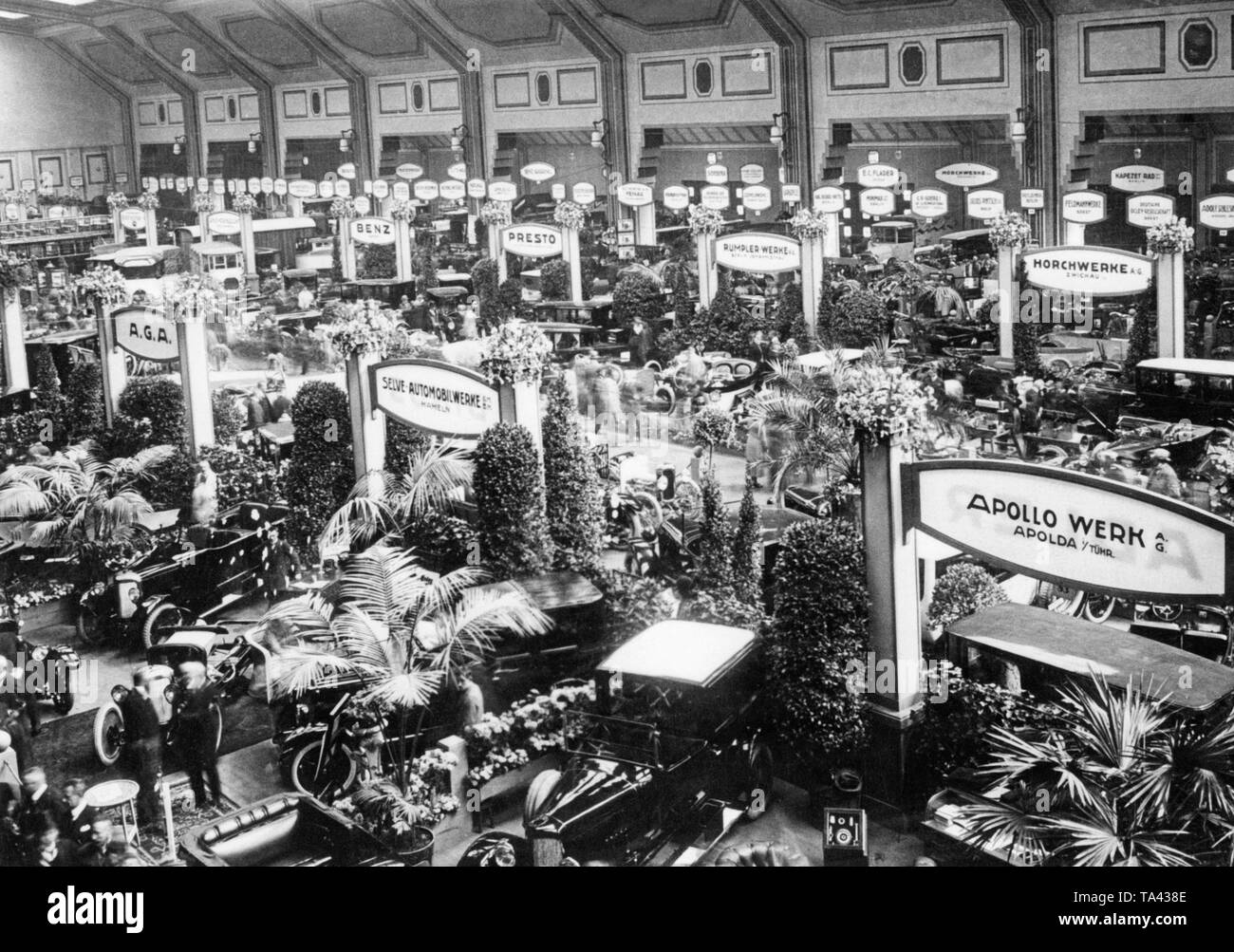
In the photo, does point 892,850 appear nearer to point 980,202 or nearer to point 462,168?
point 980,202

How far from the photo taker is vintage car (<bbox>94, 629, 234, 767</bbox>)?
29.2 feet

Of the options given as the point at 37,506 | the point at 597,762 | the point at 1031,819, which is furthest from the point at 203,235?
the point at 1031,819

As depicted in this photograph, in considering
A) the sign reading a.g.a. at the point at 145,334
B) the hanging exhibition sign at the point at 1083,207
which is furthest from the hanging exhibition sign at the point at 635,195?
the sign reading a.g.a. at the point at 145,334

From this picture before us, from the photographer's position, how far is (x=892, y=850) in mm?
7543

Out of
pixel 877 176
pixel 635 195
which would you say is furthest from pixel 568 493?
pixel 635 195

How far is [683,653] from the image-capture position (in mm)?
8320

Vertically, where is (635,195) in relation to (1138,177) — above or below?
above

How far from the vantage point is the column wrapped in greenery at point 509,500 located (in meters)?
10.1

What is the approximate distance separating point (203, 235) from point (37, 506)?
1038cm

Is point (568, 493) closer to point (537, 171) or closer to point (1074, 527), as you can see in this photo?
point (1074, 527)

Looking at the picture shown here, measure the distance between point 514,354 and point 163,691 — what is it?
11.1 ft

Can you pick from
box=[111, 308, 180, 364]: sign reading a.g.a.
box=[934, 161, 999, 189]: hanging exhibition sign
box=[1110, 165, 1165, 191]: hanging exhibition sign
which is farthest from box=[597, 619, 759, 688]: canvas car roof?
box=[934, 161, 999, 189]: hanging exhibition sign

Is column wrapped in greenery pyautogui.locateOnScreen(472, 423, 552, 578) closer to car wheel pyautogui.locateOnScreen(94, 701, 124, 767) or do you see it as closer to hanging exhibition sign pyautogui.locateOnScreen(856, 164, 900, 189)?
car wheel pyautogui.locateOnScreen(94, 701, 124, 767)

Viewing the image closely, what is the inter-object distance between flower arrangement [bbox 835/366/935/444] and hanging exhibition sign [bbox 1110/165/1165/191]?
33.0ft
